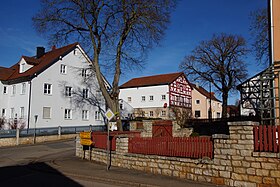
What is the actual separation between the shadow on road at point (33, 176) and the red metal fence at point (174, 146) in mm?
3243

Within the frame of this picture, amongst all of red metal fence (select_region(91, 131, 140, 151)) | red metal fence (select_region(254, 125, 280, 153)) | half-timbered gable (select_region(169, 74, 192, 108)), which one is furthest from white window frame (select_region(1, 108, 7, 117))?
red metal fence (select_region(254, 125, 280, 153))

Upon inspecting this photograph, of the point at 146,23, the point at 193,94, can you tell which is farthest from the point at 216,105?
the point at 146,23

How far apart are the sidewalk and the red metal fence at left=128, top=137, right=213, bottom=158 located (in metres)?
0.91

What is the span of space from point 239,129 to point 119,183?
4.43m

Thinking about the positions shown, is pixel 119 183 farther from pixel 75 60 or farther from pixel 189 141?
pixel 75 60

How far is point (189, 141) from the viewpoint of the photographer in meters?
10.6

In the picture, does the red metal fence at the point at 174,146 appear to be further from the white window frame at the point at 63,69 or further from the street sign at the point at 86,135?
the white window frame at the point at 63,69

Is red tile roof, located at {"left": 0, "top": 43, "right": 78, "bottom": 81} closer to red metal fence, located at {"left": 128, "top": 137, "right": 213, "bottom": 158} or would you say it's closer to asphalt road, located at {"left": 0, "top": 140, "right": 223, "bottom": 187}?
asphalt road, located at {"left": 0, "top": 140, "right": 223, "bottom": 187}

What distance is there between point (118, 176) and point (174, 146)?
7.90ft

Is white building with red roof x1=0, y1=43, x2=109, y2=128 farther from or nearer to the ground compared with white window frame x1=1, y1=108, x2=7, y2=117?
farther from the ground

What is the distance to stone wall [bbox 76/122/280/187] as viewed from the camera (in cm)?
841

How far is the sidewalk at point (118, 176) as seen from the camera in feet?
31.8

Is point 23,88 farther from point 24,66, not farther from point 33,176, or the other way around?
point 33,176

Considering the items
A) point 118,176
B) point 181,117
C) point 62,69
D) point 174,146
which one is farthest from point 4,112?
point 174,146
